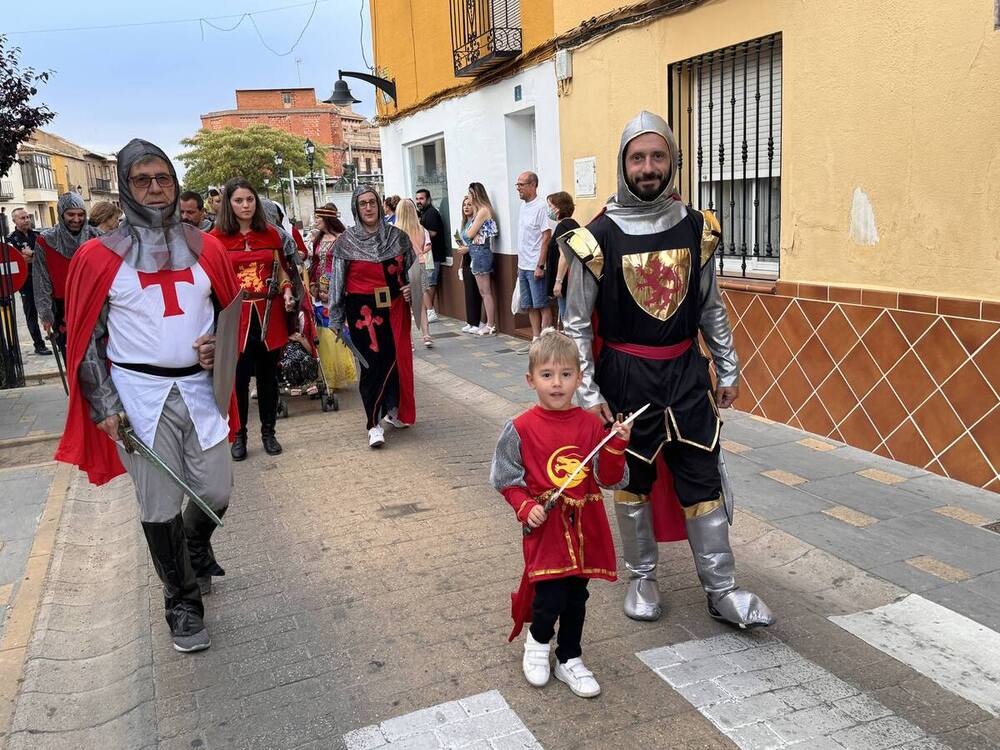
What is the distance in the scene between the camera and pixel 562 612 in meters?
3.11

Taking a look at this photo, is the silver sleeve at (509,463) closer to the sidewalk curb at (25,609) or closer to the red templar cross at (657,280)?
the red templar cross at (657,280)

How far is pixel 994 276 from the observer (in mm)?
4672

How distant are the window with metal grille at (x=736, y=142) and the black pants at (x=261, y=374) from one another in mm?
3742

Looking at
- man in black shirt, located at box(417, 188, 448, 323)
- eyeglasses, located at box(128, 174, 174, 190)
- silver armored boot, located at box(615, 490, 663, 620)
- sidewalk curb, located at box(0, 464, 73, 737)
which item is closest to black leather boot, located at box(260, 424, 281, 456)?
sidewalk curb, located at box(0, 464, 73, 737)

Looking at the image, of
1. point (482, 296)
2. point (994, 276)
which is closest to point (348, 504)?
point (994, 276)

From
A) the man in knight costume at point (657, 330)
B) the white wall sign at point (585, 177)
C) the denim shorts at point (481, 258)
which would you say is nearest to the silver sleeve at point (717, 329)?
the man in knight costume at point (657, 330)

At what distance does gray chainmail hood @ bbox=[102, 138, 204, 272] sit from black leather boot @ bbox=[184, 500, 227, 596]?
3.71ft

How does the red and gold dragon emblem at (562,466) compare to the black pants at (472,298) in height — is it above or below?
above

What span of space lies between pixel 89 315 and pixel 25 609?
1.63 metres

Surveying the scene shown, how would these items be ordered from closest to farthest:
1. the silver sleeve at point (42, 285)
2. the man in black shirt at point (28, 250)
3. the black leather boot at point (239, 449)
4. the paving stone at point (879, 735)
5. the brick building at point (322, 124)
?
the paving stone at point (879, 735)
the black leather boot at point (239, 449)
the silver sleeve at point (42, 285)
the man in black shirt at point (28, 250)
the brick building at point (322, 124)

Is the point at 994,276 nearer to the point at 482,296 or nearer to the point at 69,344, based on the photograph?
the point at 69,344

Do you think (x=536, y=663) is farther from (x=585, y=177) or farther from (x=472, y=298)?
(x=472, y=298)

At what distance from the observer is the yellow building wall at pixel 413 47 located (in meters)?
12.2

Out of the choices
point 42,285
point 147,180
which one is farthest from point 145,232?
point 42,285
